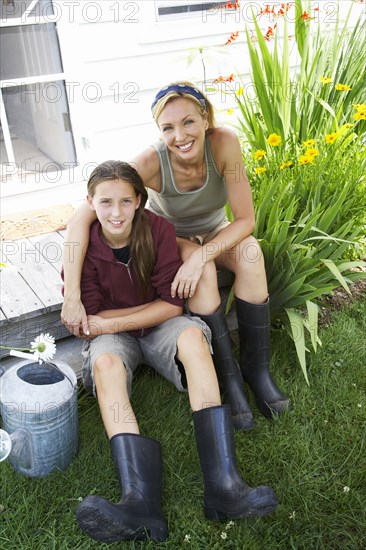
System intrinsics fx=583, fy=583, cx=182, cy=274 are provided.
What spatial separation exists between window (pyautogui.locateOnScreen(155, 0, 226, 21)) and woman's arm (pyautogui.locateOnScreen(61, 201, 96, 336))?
1965 millimetres

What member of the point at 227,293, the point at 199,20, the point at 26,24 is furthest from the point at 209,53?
the point at 227,293

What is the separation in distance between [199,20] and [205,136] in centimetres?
169

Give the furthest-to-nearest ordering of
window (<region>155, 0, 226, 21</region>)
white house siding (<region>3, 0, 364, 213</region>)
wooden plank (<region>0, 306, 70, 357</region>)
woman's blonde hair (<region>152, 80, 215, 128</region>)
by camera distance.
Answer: window (<region>155, 0, 226, 21</region>)
white house siding (<region>3, 0, 364, 213</region>)
wooden plank (<region>0, 306, 70, 357</region>)
woman's blonde hair (<region>152, 80, 215, 128</region>)

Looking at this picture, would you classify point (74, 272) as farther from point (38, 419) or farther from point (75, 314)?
point (38, 419)

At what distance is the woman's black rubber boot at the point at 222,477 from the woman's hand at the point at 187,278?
0.40 meters

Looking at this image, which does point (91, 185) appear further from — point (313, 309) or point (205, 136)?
point (313, 309)

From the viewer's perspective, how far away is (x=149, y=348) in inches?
76.4

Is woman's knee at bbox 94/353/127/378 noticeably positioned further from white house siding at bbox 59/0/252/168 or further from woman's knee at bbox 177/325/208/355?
white house siding at bbox 59/0/252/168

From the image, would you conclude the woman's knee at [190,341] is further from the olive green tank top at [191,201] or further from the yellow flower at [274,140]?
the yellow flower at [274,140]

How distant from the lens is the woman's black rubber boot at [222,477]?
1600 millimetres

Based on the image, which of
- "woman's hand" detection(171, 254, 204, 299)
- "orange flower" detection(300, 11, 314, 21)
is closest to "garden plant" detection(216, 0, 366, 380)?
"orange flower" detection(300, 11, 314, 21)

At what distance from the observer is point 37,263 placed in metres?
2.43

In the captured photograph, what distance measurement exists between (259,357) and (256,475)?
0.44 meters

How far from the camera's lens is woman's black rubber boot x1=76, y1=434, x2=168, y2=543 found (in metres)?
1.53
